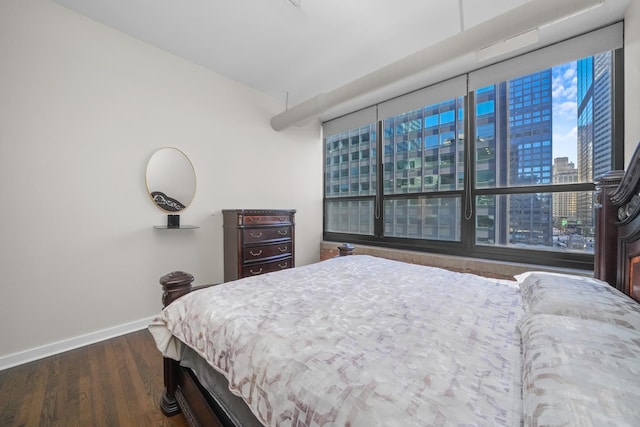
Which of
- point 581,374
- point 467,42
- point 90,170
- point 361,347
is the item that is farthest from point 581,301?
point 90,170

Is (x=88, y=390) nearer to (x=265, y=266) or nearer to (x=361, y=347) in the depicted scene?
(x=265, y=266)

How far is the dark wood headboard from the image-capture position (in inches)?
46.5

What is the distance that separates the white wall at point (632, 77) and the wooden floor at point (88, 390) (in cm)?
361

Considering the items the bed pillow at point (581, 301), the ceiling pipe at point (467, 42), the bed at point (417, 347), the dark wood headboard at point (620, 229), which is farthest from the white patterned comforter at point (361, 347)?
the ceiling pipe at point (467, 42)

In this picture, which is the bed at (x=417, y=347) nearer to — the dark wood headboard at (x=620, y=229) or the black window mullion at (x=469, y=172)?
the dark wood headboard at (x=620, y=229)

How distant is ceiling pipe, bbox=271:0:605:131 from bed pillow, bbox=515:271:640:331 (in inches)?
65.4

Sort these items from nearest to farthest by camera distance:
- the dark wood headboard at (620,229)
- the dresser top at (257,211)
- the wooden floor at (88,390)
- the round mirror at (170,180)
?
the dark wood headboard at (620,229) → the wooden floor at (88,390) → the round mirror at (170,180) → the dresser top at (257,211)

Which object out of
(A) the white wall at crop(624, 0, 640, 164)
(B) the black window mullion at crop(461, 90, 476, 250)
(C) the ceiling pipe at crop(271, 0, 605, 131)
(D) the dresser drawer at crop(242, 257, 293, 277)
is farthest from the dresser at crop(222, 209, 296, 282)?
(A) the white wall at crop(624, 0, 640, 164)

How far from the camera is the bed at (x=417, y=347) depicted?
0.57 metres

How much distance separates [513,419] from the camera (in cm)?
55

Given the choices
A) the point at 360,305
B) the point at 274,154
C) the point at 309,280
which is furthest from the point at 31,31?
the point at 360,305

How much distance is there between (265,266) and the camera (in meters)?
3.02

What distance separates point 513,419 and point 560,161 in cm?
281

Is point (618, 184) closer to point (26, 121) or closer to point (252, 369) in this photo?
point (252, 369)
